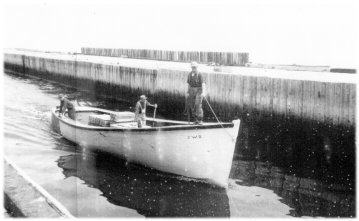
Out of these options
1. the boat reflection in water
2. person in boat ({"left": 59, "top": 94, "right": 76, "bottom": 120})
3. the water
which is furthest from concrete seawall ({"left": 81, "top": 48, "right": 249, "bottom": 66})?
the boat reflection in water

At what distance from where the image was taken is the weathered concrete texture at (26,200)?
421cm

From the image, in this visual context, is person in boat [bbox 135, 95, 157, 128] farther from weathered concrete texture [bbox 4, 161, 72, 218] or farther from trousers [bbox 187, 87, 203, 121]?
weathered concrete texture [bbox 4, 161, 72, 218]

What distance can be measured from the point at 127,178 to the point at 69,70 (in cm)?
2211

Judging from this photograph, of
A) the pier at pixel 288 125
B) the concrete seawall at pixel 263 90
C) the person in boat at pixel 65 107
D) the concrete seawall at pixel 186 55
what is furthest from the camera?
the concrete seawall at pixel 186 55

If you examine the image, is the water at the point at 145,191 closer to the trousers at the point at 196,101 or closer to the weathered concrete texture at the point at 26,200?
the trousers at the point at 196,101

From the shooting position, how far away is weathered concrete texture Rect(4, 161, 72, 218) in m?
4.21

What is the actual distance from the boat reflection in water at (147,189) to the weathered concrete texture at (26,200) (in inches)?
158

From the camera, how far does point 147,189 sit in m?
9.90

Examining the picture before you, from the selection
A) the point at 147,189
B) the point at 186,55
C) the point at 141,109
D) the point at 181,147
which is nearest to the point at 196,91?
the point at 181,147

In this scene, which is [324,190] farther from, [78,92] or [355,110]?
[78,92]

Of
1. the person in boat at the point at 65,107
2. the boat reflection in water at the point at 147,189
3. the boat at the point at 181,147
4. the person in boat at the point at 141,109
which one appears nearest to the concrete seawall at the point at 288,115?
the boat at the point at 181,147

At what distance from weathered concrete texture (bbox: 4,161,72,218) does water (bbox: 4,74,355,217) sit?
12.0 feet

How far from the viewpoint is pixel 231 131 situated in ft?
31.8

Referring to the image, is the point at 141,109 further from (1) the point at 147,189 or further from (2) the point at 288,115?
(2) the point at 288,115
